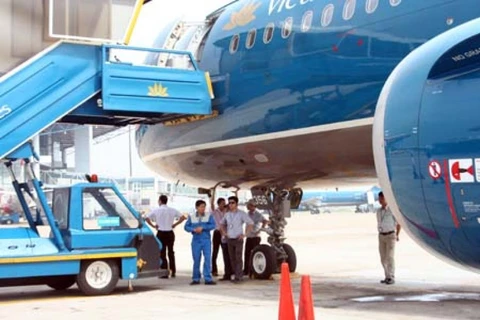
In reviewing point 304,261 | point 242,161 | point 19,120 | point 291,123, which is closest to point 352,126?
point 291,123

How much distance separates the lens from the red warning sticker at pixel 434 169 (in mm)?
6617

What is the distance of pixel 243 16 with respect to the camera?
1384 centimetres

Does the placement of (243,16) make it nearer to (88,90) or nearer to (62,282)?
(88,90)

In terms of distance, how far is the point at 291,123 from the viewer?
39.9 ft

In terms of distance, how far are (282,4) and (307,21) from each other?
101cm

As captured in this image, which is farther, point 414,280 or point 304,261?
point 304,261

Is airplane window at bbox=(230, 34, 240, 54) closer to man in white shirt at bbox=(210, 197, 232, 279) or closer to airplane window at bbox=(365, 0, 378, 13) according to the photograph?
airplane window at bbox=(365, 0, 378, 13)

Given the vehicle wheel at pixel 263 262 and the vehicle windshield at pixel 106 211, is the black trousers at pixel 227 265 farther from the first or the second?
the vehicle windshield at pixel 106 211

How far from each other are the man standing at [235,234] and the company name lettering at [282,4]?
381cm

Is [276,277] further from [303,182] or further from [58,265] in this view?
[58,265]

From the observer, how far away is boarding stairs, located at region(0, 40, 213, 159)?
42.2 ft

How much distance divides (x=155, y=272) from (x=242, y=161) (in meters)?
2.42

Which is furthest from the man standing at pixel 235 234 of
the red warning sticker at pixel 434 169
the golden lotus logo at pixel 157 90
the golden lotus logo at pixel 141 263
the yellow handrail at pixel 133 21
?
the red warning sticker at pixel 434 169

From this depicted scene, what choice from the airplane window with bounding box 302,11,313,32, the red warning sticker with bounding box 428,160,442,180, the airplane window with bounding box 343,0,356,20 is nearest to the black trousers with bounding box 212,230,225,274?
the airplane window with bounding box 302,11,313,32
